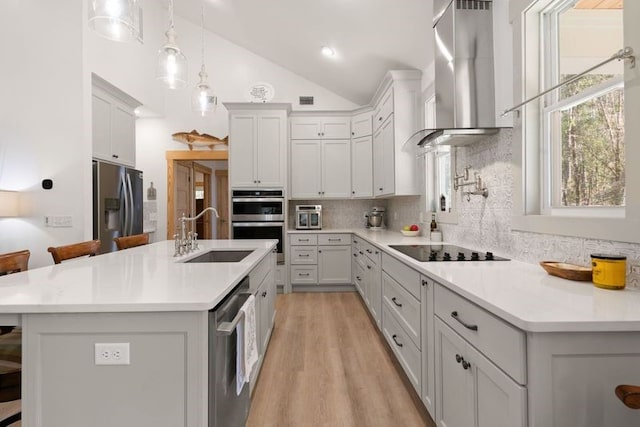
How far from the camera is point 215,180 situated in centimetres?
759

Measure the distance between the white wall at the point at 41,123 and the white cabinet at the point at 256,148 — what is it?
177cm

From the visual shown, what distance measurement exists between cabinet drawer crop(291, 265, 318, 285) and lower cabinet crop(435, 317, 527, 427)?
3.05 meters

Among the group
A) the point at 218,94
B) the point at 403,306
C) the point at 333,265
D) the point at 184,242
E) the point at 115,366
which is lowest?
the point at 333,265

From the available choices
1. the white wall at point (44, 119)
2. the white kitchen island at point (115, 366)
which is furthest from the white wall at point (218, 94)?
the white kitchen island at point (115, 366)

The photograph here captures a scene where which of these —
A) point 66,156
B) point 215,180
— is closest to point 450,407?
point 66,156

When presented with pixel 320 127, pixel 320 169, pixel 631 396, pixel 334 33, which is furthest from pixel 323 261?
pixel 631 396

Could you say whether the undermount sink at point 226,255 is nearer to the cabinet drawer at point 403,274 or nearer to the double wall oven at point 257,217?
the cabinet drawer at point 403,274

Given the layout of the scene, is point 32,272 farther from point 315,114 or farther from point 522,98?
point 315,114

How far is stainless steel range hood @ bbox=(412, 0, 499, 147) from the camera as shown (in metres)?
2.06

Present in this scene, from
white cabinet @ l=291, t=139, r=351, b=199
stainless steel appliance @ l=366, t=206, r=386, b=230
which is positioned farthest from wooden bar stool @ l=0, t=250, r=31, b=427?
stainless steel appliance @ l=366, t=206, r=386, b=230

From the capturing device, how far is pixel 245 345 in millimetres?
1452

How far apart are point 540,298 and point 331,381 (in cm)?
158

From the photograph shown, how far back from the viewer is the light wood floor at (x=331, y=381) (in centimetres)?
185

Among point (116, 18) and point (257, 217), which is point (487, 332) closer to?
point (116, 18)
